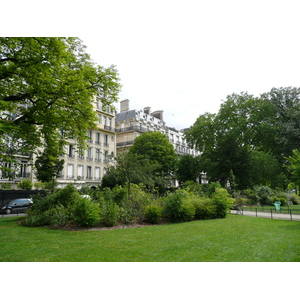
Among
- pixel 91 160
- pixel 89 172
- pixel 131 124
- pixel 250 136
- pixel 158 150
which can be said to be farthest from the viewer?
pixel 131 124

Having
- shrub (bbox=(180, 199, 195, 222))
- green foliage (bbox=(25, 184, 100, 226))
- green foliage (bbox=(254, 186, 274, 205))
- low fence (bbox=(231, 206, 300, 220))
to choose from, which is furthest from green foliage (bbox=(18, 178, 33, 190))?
green foliage (bbox=(254, 186, 274, 205))

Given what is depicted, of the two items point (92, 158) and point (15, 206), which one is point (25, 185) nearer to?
point (15, 206)

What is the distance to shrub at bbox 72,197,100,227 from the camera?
1166 cm

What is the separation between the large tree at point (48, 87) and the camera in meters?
9.22

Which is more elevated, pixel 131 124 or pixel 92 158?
pixel 131 124

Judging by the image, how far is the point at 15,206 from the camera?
909 inches

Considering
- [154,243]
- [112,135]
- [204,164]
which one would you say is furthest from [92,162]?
[154,243]

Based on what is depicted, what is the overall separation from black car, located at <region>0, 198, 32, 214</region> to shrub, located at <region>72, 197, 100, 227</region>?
1334 centimetres

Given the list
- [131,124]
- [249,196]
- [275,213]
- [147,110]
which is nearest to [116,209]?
[275,213]

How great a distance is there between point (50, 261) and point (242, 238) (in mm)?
6208

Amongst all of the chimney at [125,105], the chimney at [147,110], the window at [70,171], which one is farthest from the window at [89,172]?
the chimney at [147,110]

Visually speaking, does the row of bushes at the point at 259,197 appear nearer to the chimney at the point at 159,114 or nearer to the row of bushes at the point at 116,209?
the row of bushes at the point at 116,209

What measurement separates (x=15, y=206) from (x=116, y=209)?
15145 mm

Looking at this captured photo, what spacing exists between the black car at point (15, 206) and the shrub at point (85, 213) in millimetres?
13335
